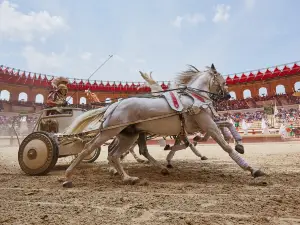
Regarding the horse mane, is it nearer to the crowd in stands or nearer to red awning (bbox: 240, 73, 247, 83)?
the crowd in stands

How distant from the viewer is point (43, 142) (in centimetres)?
418

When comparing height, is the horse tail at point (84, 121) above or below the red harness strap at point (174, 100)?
below

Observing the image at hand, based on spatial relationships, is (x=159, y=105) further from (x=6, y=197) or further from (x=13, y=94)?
(x=13, y=94)

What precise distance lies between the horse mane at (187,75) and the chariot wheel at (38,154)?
2633 mm

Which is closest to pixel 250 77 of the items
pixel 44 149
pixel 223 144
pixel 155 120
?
pixel 223 144

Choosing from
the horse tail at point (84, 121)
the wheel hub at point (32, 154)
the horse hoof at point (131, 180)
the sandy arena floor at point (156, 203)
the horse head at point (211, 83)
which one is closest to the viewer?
the sandy arena floor at point (156, 203)

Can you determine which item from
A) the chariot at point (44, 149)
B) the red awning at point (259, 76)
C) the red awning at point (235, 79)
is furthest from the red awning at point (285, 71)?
the chariot at point (44, 149)

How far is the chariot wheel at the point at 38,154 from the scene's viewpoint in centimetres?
409

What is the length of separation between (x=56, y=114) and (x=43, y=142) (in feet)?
3.54

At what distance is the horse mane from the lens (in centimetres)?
430

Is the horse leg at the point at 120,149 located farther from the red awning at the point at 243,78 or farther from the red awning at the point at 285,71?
Answer: the red awning at the point at 243,78

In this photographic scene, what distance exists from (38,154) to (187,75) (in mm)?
3126

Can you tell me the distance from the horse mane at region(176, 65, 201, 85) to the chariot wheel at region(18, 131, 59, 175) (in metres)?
2.63

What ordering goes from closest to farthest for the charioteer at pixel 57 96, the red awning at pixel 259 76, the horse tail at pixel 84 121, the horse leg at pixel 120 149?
the horse leg at pixel 120 149 → the horse tail at pixel 84 121 → the charioteer at pixel 57 96 → the red awning at pixel 259 76
